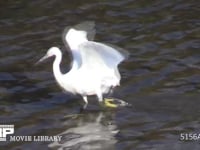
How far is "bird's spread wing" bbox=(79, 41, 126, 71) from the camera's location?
10.4 metres

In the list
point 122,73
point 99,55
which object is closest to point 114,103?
point 99,55

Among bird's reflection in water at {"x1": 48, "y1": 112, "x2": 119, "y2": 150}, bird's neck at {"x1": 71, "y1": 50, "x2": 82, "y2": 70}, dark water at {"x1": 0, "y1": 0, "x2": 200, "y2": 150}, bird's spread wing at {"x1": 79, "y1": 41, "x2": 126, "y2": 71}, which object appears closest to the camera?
bird's reflection in water at {"x1": 48, "y1": 112, "x2": 119, "y2": 150}

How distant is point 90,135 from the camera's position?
32.9 feet

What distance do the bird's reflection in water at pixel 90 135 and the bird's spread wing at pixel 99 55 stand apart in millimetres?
737

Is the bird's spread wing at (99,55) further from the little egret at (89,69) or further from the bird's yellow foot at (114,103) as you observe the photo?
the bird's yellow foot at (114,103)

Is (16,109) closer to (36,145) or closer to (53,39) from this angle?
(36,145)

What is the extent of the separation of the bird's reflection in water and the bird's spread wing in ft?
2.42

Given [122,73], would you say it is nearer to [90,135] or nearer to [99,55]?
[99,55]

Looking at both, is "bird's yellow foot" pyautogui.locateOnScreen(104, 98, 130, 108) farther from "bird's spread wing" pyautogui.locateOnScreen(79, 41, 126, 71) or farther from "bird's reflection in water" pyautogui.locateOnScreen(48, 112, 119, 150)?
"bird's spread wing" pyautogui.locateOnScreen(79, 41, 126, 71)

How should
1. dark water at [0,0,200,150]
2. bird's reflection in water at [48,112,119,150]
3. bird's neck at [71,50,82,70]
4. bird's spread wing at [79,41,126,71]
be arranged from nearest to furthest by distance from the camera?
bird's reflection in water at [48,112,119,150]
dark water at [0,0,200,150]
bird's spread wing at [79,41,126,71]
bird's neck at [71,50,82,70]

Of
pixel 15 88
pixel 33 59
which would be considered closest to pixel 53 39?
pixel 33 59

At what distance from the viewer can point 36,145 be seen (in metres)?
9.72

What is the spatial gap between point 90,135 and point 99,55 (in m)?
1.19

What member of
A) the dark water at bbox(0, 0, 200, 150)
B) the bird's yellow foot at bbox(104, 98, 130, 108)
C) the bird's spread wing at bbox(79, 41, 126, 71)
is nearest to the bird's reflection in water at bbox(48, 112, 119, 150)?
the dark water at bbox(0, 0, 200, 150)
